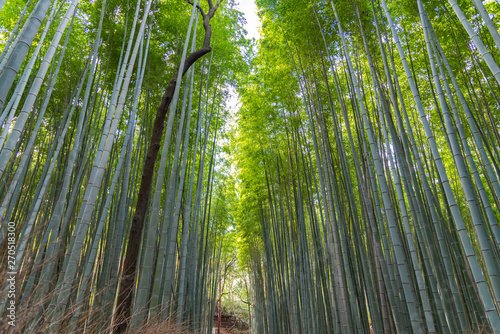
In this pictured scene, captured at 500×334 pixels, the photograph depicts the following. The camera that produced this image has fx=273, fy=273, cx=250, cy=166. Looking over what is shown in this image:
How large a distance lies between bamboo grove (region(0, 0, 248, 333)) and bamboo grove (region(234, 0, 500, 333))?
A: 1.27m

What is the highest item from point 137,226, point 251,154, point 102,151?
point 251,154

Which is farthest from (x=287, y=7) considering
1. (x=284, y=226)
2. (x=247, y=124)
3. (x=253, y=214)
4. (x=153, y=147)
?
(x=253, y=214)

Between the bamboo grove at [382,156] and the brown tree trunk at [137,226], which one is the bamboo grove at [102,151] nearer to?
the brown tree trunk at [137,226]

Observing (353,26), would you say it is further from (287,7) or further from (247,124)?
(247,124)

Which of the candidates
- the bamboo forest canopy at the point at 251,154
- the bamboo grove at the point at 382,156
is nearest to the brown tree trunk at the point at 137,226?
the bamboo forest canopy at the point at 251,154

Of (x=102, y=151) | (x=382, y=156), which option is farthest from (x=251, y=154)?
(x=102, y=151)

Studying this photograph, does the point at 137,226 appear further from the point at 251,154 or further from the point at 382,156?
the point at 251,154

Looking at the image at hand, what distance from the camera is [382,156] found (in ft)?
11.6

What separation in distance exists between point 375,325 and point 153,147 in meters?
2.79

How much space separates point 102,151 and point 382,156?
3.18 m

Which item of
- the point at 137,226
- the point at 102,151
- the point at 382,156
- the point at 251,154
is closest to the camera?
the point at 102,151

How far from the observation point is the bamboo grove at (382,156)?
185 centimetres

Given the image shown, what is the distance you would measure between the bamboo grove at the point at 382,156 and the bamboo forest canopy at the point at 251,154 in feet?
0.09

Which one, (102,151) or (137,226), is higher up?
(102,151)
